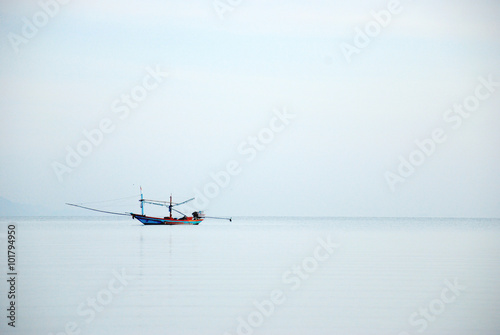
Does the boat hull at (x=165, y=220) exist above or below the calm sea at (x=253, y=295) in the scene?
above

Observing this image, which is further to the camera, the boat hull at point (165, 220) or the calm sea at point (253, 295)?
the boat hull at point (165, 220)

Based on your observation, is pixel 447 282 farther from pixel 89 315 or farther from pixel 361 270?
pixel 89 315

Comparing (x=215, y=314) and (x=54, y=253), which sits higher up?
(x=54, y=253)

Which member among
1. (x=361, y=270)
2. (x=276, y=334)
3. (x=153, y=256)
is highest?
(x=153, y=256)

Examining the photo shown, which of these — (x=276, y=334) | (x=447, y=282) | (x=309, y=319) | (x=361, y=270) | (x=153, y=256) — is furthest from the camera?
(x=153, y=256)

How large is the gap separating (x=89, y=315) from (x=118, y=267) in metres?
9.64

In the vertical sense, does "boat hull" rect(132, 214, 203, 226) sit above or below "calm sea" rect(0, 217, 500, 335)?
above

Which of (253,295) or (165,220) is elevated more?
(165,220)

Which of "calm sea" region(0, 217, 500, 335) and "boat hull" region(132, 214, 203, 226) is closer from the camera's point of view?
"calm sea" region(0, 217, 500, 335)

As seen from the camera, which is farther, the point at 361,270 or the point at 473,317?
the point at 361,270

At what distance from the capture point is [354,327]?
13992mm

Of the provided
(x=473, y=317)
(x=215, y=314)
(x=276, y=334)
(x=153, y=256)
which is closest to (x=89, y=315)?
(x=215, y=314)

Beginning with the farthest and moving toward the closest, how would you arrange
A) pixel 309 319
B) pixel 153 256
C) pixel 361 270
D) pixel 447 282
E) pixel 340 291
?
pixel 153 256
pixel 361 270
pixel 447 282
pixel 340 291
pixel 309 319

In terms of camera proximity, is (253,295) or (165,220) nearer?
(253,295)
